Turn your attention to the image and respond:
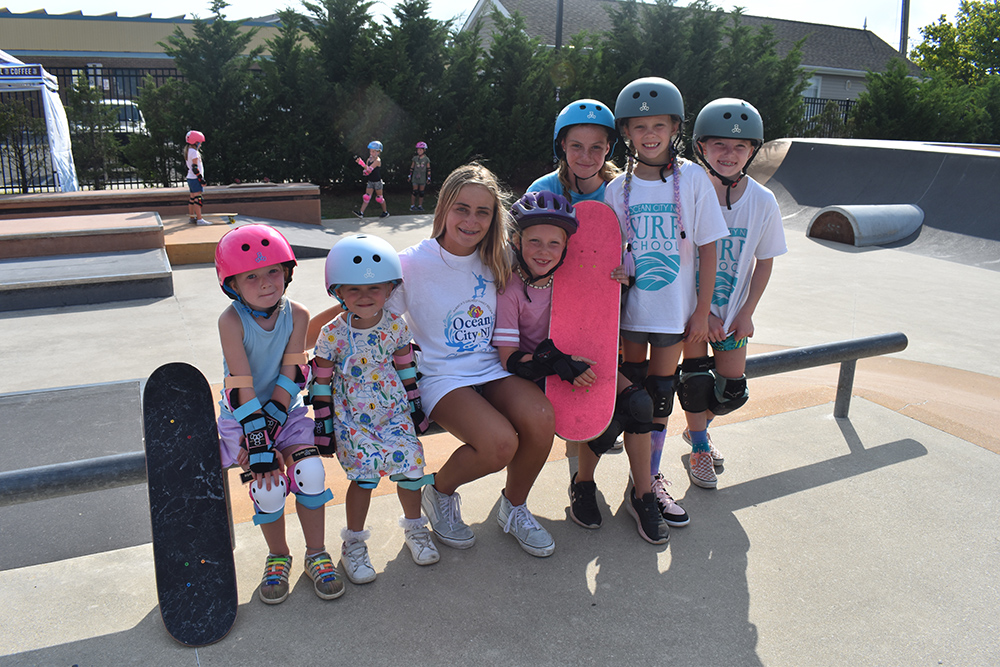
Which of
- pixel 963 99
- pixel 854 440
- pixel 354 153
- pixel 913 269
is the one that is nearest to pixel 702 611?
pixel 854 440

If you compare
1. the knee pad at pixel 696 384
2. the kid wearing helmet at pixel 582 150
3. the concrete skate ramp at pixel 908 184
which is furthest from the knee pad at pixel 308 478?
the concrete skate ramp at pixel 908 184

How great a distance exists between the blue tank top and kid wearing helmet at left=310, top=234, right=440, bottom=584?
141mm

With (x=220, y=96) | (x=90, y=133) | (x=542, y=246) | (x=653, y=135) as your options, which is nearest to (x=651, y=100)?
(x=653, y=135)

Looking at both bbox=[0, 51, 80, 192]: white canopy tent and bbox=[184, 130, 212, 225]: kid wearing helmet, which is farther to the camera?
bbox=[0, 51, 80, 192]: white canopy tent

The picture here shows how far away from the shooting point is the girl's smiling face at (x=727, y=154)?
297 centimetres

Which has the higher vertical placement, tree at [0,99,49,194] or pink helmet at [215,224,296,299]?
tree at [0,99,49,194]

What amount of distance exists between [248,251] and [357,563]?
1196 mm

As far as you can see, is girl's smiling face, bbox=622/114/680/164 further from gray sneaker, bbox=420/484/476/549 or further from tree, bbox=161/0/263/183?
tree, bbox=161/0/263/183

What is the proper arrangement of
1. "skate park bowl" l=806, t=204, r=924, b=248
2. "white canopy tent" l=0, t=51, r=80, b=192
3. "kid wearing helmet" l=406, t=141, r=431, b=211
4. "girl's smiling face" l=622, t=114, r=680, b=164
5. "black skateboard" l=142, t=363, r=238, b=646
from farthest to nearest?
"kid wearing helmet" l=406, t=141, r=431, b=211 → "white canopy tent" l=0, t=51, r=80, b=192 → "skate park bowl" l=806, t=204, r=924, b=248 → "girl's smiling face" l=622, t=114, r=680, b=164 → "black skateboard" l=142, t=363, r=238, b=646

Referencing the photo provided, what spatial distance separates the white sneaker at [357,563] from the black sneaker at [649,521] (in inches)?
43.9

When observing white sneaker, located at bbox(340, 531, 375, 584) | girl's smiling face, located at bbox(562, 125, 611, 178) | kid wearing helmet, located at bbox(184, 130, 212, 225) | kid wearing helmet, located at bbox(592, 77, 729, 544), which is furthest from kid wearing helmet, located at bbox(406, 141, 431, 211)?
white sneaker, located at bbox(340, 531, 375, 584)

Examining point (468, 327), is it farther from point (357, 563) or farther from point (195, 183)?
point (195, 183)

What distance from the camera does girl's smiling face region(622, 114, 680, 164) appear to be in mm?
2775

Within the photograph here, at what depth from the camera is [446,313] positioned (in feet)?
8.86
